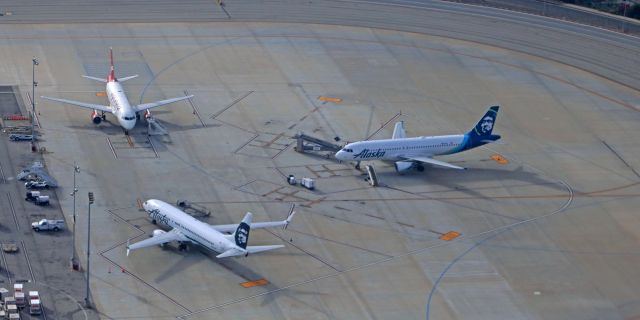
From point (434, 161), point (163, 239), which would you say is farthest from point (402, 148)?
point (163, 239)

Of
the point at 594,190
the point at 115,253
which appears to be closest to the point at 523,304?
the point at 594,190

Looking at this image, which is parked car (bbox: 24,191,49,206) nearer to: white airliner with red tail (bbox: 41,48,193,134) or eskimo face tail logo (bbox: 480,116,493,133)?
white airliner with red tail (bbox: 41,48,193,134)

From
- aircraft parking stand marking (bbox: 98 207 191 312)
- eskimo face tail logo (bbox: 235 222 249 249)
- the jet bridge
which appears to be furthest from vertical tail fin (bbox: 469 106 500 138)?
aircraft parking stand marking (bbox: 98 207 191 312)

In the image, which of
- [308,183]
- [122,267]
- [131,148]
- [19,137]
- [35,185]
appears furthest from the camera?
[19,137]

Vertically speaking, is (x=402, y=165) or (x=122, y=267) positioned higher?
(x=402, y=165)

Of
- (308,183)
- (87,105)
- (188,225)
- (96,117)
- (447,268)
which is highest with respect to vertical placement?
(188,225)

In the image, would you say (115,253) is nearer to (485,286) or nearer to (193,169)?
(193,169)

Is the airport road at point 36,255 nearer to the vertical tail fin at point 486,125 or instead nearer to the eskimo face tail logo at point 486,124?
the vertical tail fin at point 486,125

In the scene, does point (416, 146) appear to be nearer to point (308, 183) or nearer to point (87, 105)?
point (308, 183)

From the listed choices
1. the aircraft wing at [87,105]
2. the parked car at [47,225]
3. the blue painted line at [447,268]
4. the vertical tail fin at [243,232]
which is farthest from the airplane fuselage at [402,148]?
the parked car at [47,225]
